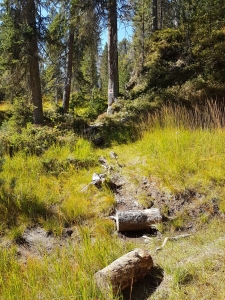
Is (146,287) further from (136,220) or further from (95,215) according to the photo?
(95,215)

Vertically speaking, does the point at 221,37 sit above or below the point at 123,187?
above

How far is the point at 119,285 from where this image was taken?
213 cm

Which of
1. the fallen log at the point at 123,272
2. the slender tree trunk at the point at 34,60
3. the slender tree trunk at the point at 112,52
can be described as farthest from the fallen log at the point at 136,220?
the slender tree trunk at the point at 112,52

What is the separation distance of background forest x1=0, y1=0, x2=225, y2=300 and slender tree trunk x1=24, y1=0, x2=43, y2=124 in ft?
0.11

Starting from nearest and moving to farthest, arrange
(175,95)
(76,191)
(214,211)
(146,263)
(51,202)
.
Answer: (146,263), (214,211), (51,202), (76,191), (175,95)

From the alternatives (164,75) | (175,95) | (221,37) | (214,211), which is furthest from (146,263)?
(221,37)

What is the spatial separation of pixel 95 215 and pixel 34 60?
5.96 metres

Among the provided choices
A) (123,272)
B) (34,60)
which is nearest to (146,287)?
(123,272)

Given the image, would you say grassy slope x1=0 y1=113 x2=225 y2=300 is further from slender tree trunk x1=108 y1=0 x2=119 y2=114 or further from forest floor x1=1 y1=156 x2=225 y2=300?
slender tree trunk x1=108 y1=0 x2=119 y2=114

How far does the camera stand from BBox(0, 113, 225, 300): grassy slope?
211 cm

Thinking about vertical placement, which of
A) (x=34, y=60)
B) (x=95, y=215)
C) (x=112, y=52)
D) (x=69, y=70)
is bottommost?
(x=95, y=215)

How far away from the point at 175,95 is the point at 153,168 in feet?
18.5

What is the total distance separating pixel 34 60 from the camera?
298 inches

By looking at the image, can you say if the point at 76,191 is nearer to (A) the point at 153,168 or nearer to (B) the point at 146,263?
(A) the point at 153,168
